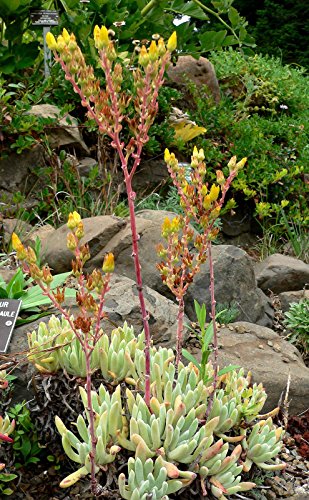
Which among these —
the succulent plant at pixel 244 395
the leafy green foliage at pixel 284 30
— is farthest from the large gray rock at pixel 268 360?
the leafy green foliage at pixel 284 30

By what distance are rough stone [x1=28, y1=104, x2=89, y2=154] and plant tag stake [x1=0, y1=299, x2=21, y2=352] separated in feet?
9.55

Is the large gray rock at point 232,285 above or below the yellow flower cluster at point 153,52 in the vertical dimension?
below

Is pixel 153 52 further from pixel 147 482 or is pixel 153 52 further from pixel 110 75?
pixel 147 482

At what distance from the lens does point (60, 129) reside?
6.18m

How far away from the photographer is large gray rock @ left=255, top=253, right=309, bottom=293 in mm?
5344

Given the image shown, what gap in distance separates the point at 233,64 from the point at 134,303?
6.41 m

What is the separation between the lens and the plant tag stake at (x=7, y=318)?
3.32 meters

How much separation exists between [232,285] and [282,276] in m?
0.91

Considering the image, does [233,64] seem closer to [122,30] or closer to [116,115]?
[122,30]

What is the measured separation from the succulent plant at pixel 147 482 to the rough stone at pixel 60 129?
418 centimetres

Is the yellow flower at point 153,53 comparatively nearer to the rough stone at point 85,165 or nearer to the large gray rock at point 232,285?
the large gray rock at point 232,285

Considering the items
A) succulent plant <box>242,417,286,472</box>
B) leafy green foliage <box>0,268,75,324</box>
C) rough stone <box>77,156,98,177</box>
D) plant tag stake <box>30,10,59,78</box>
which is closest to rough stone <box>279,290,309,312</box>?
leafy green foliage <box>0,268,75,324</box>

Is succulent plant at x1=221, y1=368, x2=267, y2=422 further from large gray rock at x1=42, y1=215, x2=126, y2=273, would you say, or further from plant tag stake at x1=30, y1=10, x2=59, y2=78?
plant tag stake at x1=30, y1=10, x2=59, y2=78

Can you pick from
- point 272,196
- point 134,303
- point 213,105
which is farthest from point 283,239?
point 134,303
